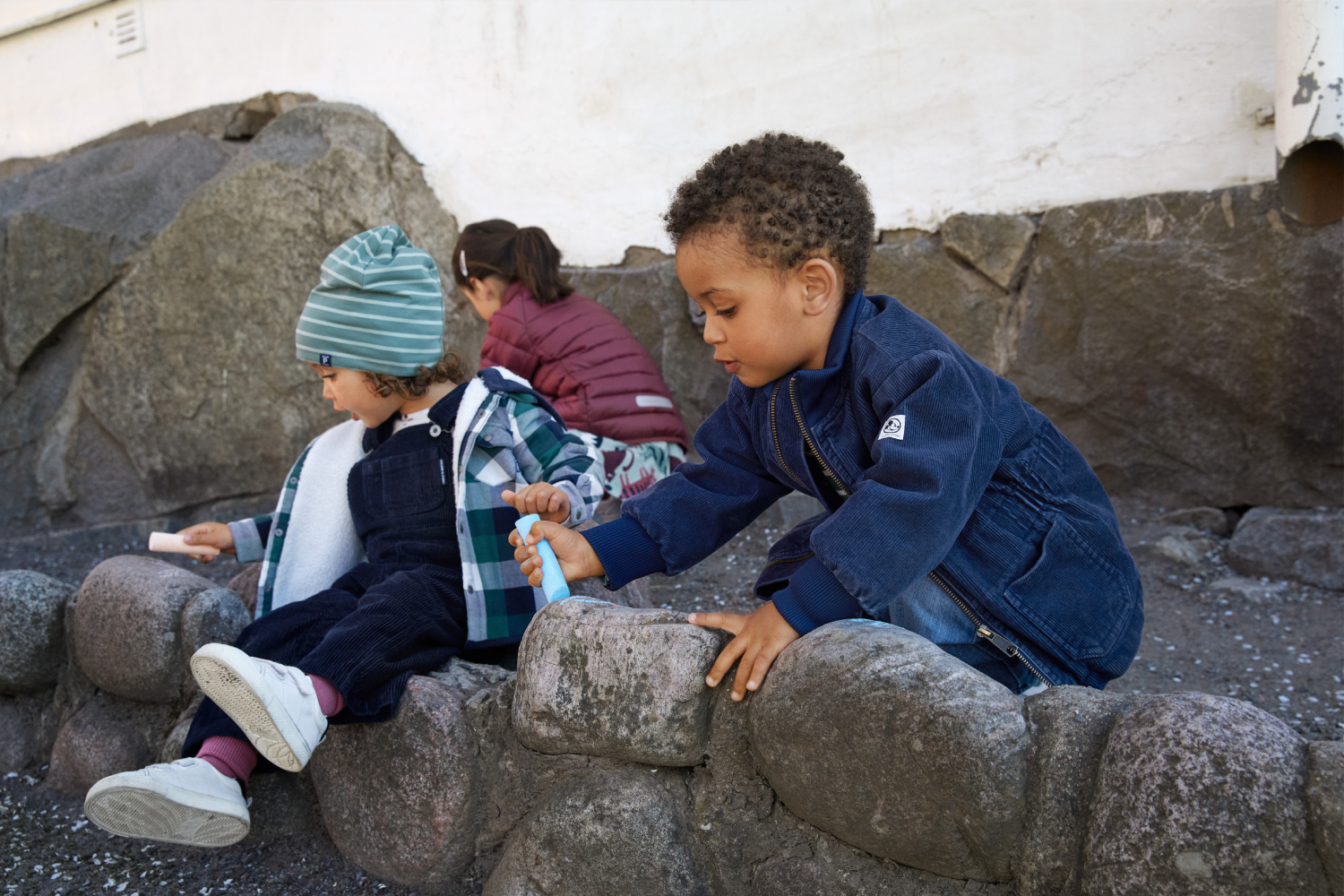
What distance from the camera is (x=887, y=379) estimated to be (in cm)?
145

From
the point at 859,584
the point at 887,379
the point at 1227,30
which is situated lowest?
the point at 859,584

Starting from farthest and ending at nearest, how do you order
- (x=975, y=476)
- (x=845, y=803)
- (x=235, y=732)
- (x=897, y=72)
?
(x=897, y=72)
(x=235, y=732)
(x=975, y=476)
(x=845, y=803)

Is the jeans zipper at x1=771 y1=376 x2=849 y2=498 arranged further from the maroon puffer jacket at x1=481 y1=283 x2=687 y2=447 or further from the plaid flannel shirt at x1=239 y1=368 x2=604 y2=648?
the maroon puffer jacket at x1=481 y1=283 x2=687 y2=447

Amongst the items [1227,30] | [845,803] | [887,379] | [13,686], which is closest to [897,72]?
[1227,30]

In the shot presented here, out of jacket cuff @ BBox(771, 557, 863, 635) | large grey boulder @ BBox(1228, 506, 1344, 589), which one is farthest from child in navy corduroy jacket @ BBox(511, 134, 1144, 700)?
large grey boulder @ BBox(1228, 506, 1344, 589)

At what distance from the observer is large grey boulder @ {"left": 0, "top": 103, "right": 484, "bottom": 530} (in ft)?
12.8

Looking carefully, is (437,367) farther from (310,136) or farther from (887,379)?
(310,136)

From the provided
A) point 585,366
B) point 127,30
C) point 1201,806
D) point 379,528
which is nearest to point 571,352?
point 585,366

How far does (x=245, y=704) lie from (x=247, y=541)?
2.51 feet

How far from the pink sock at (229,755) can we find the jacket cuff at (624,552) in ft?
2.33

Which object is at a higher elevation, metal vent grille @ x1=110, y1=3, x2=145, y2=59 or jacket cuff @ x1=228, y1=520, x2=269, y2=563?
metal vent grille @ x1=110, y1=3, x2=145, y2=59

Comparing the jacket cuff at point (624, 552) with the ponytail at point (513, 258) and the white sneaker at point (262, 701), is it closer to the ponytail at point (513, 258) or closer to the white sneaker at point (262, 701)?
the white sneaker at point (262, 701)

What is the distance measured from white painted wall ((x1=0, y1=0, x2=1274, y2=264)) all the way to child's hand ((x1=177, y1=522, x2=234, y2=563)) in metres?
2.01

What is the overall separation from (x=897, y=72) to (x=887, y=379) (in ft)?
6.91
